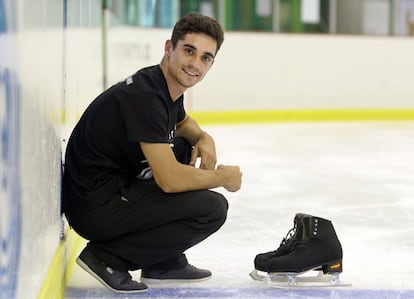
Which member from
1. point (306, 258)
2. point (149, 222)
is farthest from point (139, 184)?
point (306, 258)

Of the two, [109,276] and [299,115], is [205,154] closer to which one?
[109,276]

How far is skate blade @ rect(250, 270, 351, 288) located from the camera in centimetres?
226

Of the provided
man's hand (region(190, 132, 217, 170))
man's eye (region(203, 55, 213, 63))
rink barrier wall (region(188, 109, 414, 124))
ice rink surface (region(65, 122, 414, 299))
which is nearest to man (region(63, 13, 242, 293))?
man's eye (region(203, 55, 213, 63))

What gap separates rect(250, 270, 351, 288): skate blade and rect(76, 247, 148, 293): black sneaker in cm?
35

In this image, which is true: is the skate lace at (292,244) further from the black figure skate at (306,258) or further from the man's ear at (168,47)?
the man's ear at (168,47)

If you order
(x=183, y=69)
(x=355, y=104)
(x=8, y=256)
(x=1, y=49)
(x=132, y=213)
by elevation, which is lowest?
(x=355, y=104)

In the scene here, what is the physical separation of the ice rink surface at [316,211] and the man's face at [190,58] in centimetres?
59

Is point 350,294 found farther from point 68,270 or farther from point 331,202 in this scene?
point 331,202

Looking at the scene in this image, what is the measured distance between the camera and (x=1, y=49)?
1.20 m

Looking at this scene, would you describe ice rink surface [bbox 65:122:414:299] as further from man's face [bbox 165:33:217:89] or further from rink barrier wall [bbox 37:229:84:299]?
man's face [bbox 165:33:217:89]

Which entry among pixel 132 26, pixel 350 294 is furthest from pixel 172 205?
pixel 132 26

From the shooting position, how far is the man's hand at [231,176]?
2.16 meters

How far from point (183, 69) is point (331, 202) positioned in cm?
195

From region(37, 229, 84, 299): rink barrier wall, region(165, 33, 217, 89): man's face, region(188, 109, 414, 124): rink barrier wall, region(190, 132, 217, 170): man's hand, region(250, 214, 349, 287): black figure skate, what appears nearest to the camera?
region(37, 229, 84, 299): rink barrier wall
